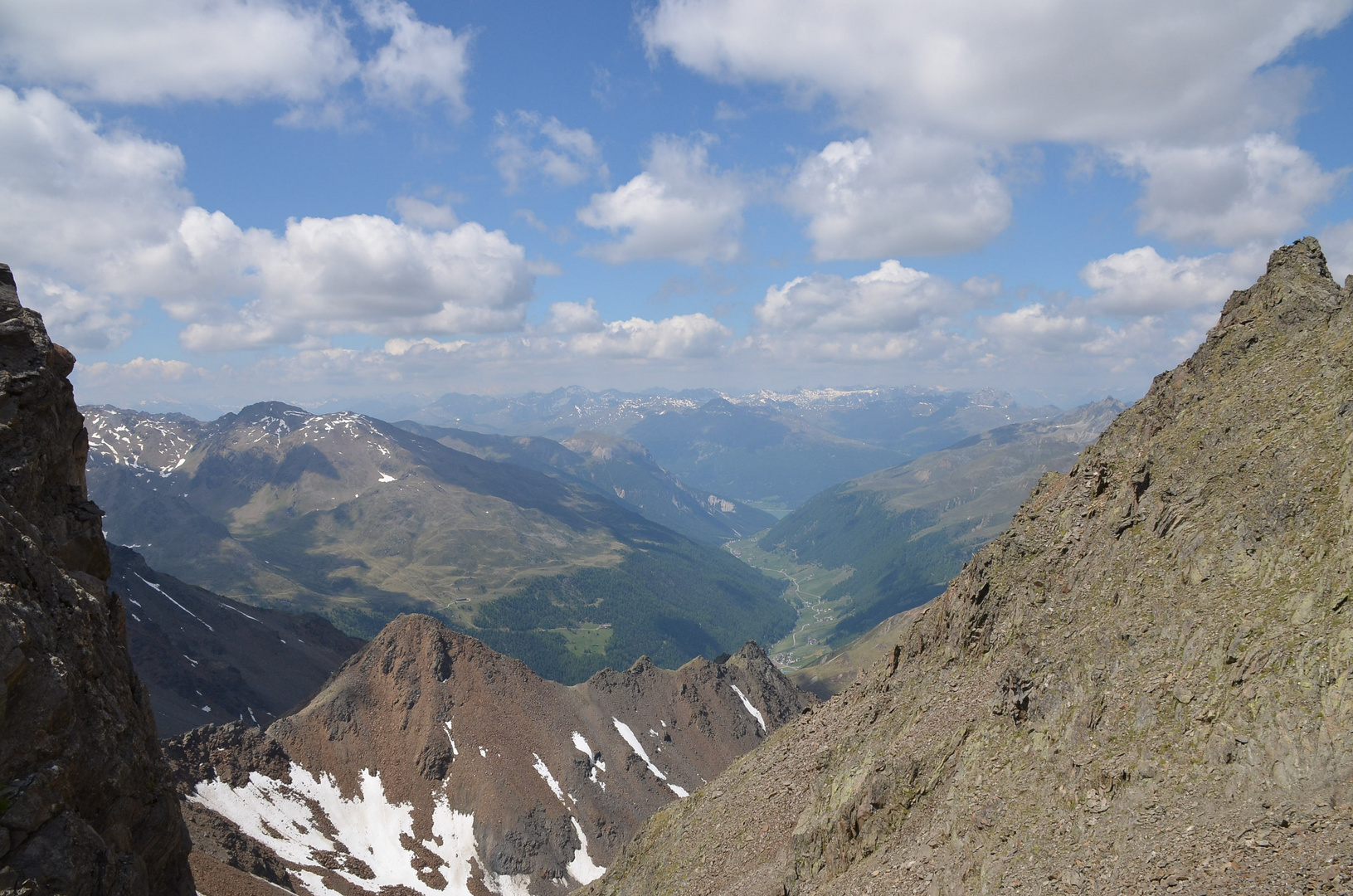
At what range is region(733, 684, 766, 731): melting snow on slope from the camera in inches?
5930

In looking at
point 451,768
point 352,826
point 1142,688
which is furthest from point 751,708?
point 1142,688

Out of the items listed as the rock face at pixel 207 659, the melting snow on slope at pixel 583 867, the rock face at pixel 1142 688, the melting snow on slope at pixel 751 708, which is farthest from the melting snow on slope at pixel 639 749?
the rock face at pixel 1142 688

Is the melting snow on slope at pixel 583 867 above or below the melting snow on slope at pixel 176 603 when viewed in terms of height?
below

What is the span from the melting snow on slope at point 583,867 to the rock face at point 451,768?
0.18 meters

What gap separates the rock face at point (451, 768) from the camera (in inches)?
3954

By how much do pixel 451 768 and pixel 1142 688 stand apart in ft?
367

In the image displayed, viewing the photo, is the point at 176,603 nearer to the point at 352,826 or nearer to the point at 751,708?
the point at 352,826

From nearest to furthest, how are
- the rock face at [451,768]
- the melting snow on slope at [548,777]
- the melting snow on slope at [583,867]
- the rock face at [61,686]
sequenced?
the rock face at [61,686]
the rock face at [451,768]
the melting snow on slope at [583,867]
the melting snow on slope at [548,777]

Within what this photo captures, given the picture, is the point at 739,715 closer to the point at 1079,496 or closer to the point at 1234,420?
the point at 1079,496

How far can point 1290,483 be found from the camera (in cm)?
3356

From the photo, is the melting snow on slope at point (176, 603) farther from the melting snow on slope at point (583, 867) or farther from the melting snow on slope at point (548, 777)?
the melting snow on slope at point (583, 867)

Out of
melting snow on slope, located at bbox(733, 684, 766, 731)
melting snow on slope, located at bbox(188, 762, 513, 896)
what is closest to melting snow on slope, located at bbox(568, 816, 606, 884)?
melting snow on slope, located at bbox(188, 762, 513, 896)

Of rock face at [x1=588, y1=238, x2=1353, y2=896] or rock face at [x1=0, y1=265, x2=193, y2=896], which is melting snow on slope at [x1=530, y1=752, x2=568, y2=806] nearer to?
rock face at [x1=588, y1=238, x2=1353, y2=896]

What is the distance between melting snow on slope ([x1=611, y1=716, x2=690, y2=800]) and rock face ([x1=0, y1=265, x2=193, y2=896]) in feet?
334
